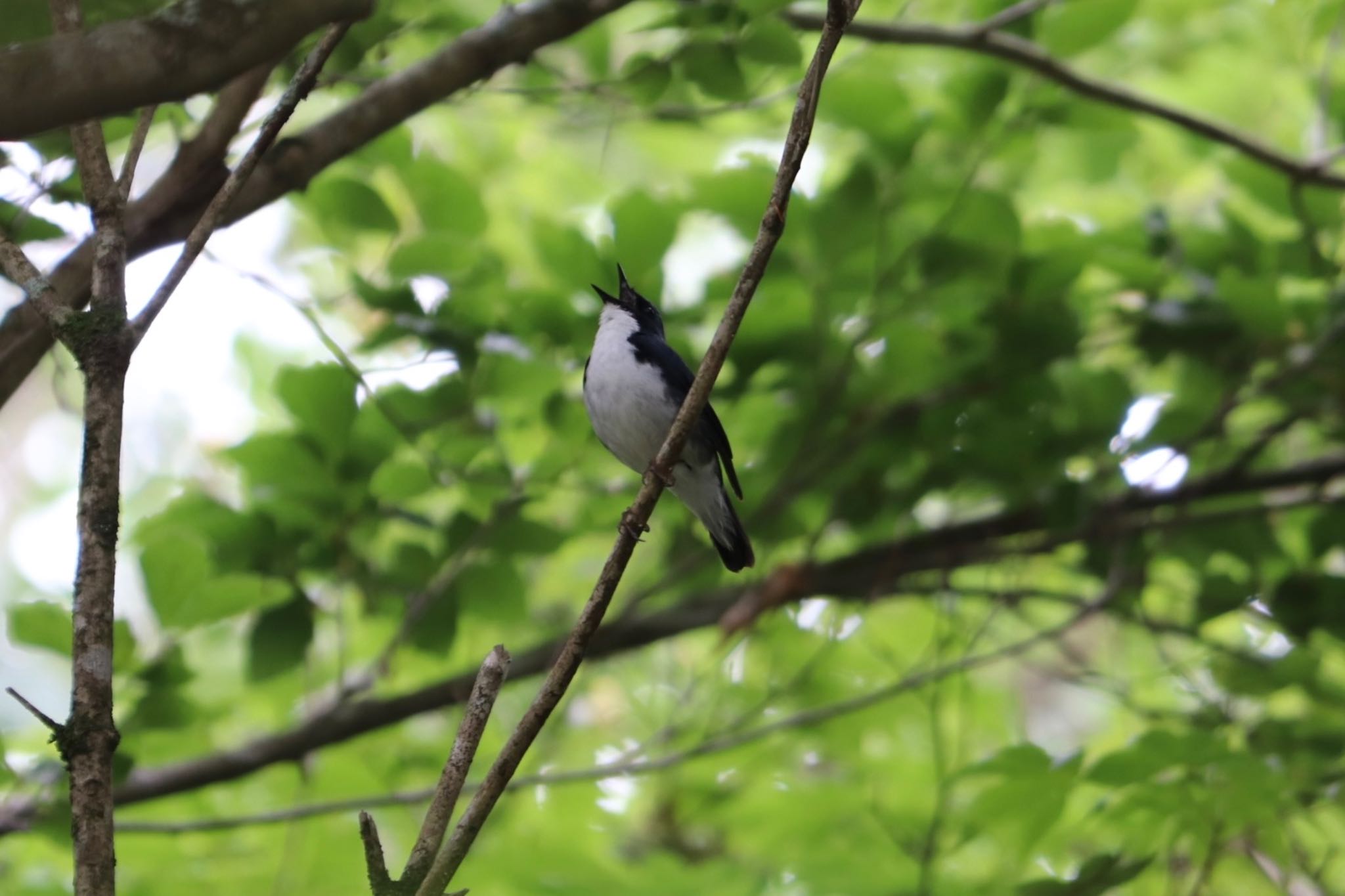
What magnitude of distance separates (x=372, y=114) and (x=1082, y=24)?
2.04 m

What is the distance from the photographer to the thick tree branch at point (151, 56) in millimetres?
1377

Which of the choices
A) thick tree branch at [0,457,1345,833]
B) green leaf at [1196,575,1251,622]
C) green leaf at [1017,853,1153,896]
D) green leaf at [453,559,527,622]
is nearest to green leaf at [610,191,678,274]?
green leaf at [453,559,527,622]

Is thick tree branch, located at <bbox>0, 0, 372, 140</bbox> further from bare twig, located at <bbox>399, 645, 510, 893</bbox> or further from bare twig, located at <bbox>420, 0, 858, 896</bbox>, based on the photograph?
bare twig, located at <bbox>399, 645, 510, 893</bbox>

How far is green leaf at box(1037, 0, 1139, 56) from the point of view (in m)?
3.50

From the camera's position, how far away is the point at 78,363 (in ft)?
6.39

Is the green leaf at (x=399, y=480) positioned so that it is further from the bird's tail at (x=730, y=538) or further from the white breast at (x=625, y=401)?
the bird's tail at (x=730, y=538)

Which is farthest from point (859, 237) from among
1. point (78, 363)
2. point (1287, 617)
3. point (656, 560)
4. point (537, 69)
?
point (78, 363)

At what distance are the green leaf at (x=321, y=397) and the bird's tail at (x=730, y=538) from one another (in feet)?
4.03

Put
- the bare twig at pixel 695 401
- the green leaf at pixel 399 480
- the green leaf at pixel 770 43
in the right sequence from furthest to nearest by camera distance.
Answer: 1. the green leaf at pixel 399 480
2. the green leaf at pixel 770 43
3. the bare twig at pixel 695 401

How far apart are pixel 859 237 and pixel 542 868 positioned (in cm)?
201

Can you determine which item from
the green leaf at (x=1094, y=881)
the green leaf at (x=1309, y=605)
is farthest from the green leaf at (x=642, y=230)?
the green leaf at (x=1309, y=605)

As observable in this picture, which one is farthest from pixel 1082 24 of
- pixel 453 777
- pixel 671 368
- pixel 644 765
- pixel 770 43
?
pixel 453 777

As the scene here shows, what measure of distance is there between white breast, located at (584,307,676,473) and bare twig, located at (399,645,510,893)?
5.82ft

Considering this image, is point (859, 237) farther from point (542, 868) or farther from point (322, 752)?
point (322, 752)
